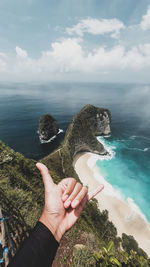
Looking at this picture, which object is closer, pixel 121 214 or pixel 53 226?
pixel 53 226

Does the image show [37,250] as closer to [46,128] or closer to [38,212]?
[38,212]

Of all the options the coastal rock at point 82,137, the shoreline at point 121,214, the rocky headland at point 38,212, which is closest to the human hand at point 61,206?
the rocky headland at point 38,212

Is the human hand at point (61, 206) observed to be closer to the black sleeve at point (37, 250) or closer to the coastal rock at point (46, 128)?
the black sleeve at point (37, 250)

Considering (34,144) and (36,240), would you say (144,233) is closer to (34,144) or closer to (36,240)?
(36,240)

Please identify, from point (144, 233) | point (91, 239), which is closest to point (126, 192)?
point (144, 233)

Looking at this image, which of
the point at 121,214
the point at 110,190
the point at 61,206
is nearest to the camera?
the point at 61,206

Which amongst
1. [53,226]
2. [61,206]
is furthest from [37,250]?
[61,206]

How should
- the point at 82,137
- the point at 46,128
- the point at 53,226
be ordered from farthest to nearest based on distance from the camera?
the point at 46,128 → the point at 82,137 → the point at 53,226
